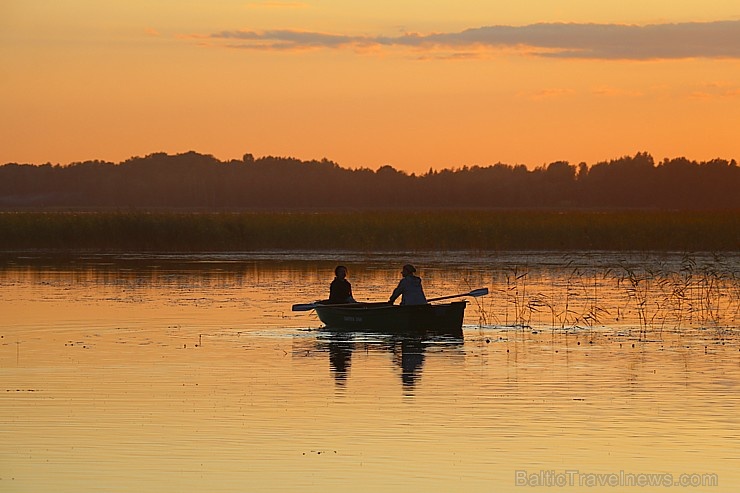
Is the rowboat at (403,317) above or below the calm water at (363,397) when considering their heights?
above

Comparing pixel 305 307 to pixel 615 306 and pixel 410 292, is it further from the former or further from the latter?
pixel 615 306

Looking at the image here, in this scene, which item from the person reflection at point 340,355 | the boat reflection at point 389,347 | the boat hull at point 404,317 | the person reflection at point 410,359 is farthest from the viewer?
the boat hull at point 404,317

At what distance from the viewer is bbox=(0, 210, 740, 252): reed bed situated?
186ft

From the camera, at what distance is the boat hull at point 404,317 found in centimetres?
2503

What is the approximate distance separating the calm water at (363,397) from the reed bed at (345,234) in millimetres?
23223

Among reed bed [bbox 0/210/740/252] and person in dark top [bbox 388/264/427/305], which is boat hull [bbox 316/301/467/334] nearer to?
person in dark top [bbox 388/264/427/305]

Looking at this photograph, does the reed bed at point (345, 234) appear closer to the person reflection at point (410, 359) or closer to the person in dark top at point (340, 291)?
the person in dark top at point (340, 291)

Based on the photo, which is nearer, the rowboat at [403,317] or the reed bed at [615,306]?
the rowboat at [403,317]

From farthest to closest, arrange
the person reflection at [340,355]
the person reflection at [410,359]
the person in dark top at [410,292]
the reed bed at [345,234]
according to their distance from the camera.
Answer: the reed bed at [345,234] → the person in dark top at [410,292] → the person reflection at [340,355] → the person reflection at [410,359]

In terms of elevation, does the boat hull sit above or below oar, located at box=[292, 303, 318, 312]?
below

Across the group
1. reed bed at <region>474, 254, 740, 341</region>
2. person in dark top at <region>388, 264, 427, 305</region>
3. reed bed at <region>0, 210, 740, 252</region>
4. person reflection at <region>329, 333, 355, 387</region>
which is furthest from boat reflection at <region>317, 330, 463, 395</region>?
reed bed at <region>0, 210, 740, 252</region>

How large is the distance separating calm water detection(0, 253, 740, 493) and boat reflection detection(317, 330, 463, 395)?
5cm

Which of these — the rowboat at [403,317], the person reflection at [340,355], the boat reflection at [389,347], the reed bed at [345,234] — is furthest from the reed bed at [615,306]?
the reed bed at [345,234]

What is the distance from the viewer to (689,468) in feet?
43.2
